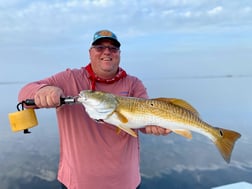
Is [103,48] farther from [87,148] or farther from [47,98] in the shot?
[87,148]

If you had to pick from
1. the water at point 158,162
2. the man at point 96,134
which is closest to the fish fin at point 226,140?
the man at point 96,134

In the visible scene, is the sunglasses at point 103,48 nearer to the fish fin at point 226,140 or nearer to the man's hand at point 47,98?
the man's hand at point 47,98

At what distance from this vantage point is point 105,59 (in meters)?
3.25

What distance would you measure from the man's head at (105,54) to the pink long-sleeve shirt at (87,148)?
7.5 inches

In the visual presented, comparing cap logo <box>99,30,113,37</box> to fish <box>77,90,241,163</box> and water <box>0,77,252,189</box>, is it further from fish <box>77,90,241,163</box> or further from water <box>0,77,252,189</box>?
water <box>0,77,252,189</box>

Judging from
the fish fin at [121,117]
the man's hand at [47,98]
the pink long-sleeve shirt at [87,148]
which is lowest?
the pink long-sleeve shirt at [87,148]

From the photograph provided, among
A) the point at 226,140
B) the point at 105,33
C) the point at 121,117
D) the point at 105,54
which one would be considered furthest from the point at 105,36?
the point at 226,140

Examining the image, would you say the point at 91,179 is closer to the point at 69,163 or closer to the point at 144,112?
the point at 69,163

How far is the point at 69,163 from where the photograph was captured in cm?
306

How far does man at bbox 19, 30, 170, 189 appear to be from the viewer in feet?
9.91

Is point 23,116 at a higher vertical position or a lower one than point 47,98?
lower

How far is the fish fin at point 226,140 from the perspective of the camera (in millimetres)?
3105

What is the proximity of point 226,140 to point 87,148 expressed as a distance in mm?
1608

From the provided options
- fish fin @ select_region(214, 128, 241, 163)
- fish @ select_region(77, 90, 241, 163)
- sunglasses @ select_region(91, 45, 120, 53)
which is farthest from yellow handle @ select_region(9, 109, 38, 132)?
fish fin @ select_region(214, 128, 241, 163)
